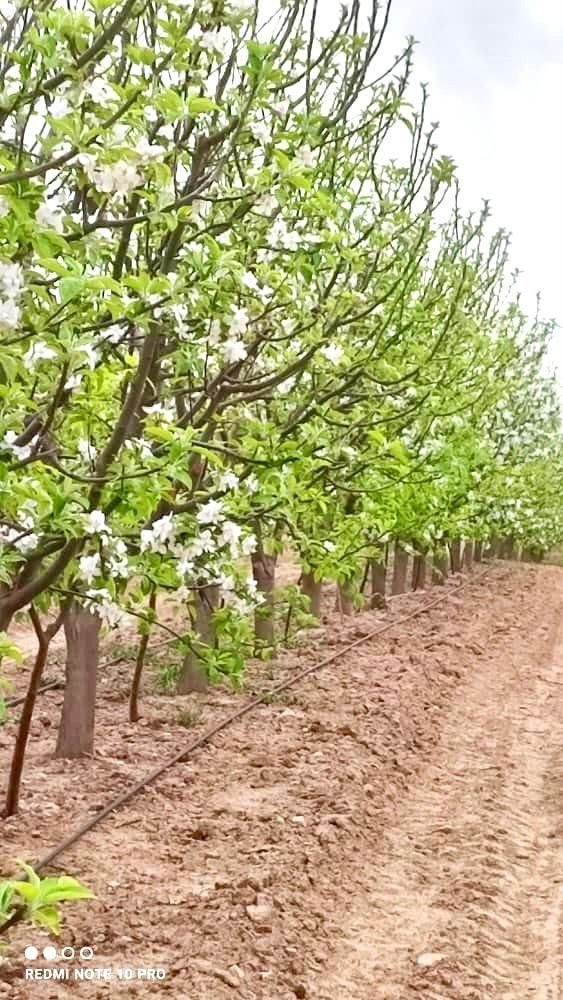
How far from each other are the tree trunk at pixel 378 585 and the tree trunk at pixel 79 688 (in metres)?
13.0

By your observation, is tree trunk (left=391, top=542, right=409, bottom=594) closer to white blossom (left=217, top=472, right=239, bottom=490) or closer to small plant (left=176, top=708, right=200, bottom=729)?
small plant (left=176, top=708, right=200, bottom=729)

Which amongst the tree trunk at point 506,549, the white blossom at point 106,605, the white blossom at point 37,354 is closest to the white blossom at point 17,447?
the white blossom at point 37,354

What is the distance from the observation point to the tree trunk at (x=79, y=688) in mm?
9133

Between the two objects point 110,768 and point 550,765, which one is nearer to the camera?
point 110,768

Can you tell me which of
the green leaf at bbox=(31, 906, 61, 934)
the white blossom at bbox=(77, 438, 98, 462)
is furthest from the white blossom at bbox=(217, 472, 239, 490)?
the green leaf at bbox=(31, 906, 61, 934)

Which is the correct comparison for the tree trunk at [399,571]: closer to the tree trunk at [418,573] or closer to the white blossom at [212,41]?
the tree trunk at [418,573]

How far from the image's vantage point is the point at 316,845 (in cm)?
754

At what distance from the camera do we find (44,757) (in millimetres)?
9469

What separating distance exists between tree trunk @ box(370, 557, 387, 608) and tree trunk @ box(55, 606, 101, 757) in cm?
1301

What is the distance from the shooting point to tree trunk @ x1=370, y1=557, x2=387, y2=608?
21906 mm

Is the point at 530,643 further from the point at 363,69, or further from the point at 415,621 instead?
the point at 363,69

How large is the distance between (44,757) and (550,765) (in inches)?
193

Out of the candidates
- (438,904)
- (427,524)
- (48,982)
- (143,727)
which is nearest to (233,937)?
(48,982)

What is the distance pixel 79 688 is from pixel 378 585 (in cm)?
1397
